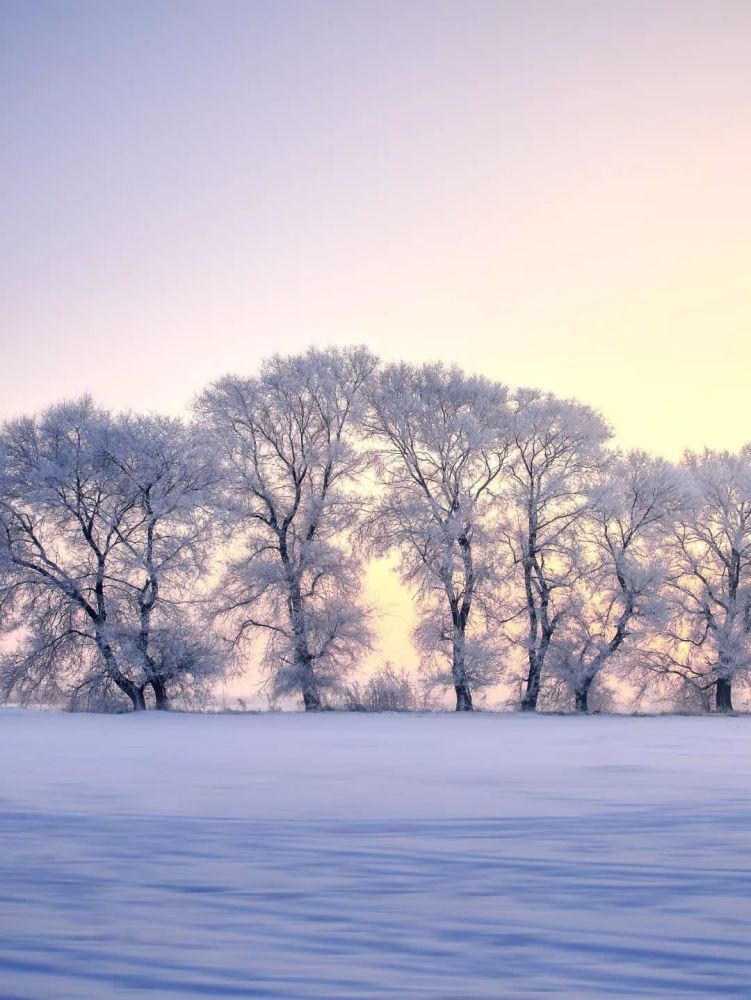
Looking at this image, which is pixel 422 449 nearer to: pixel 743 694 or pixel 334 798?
pixel 743 694

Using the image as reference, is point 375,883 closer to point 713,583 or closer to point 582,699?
point 582,699

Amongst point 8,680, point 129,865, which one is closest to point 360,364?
point 8,680

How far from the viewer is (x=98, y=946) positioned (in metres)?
2.91

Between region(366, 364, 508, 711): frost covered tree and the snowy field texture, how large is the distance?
16913 millimetres

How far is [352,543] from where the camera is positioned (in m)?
26.3

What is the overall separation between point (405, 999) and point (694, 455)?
1146 inches

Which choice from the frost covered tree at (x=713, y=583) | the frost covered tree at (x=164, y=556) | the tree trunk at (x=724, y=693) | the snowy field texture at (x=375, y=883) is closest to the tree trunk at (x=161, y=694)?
the frost covered tree at (x=164, y=556)

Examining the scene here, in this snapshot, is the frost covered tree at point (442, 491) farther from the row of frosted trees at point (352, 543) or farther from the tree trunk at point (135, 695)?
the tree trunk at point (135, 695)

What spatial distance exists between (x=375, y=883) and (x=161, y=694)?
21.7 m

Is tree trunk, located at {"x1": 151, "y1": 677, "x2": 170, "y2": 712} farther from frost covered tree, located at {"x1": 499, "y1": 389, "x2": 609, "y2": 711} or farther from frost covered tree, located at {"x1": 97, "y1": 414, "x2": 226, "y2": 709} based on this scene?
frost covered tree, located at {"x1": 499, "y1": 389, "x2": 609, "y2": 711}

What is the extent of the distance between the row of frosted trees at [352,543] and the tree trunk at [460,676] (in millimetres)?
58

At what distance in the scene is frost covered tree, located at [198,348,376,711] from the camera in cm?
2539

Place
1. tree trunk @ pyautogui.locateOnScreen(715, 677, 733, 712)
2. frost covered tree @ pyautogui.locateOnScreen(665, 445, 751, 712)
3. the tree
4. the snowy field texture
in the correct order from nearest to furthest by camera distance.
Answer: the snowy field texture < the tree < frost covered tree @ pyautogui.locateOnScreen(665, 445, 751, 712) < tree trunk @ pyautogui.locateOnScreen(715, 677, 733, 712)

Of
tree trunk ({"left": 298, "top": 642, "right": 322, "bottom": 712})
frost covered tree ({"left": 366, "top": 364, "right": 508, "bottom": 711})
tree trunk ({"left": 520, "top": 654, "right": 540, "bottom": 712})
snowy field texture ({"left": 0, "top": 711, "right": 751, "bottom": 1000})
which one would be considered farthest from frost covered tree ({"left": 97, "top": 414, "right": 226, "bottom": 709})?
snowy field texture ({"left": 0, "top": 711, "right": 751, "bottom": 1000})
